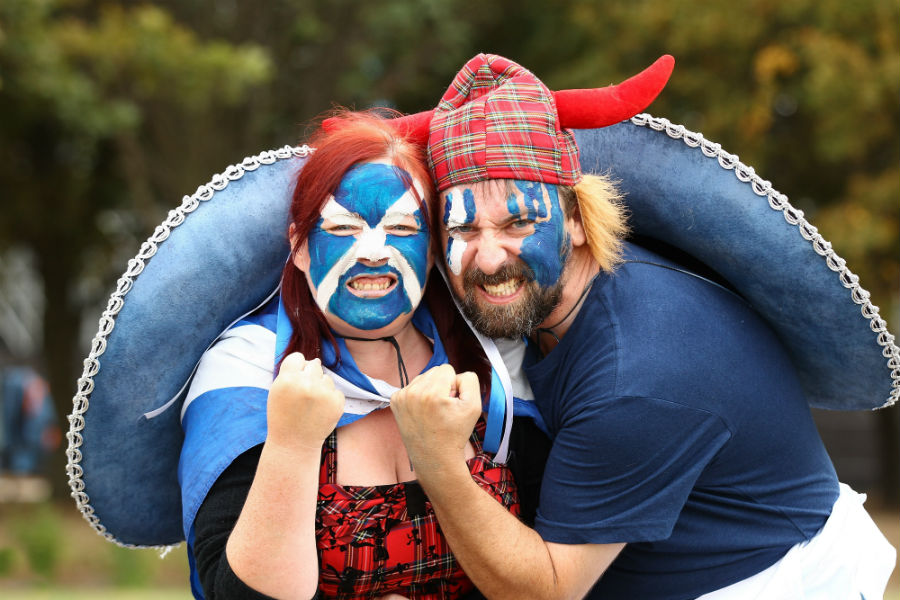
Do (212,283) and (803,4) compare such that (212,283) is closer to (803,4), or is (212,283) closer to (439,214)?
(439,214)

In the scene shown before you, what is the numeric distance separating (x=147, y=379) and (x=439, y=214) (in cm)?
89

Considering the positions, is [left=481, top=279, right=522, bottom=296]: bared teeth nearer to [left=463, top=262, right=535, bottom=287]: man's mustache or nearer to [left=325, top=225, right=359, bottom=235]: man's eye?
[left=463, top=262, right=535, bottom=287]: man's mustache

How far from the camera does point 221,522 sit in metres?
2.38

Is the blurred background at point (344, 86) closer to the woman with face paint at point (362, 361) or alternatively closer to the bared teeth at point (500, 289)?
the woman with face paint at point (362, 361)

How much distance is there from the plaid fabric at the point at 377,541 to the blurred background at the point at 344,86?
18.5 feet

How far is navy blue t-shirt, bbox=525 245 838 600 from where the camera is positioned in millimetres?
2518

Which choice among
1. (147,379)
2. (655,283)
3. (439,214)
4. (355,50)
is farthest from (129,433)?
(355,50)

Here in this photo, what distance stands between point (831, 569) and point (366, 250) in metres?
1.57

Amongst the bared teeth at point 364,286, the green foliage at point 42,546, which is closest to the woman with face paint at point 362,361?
the bared teeth at point 364,286

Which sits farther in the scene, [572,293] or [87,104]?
[87,104]

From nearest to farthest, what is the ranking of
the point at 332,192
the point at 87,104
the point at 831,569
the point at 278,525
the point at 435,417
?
the point at 278,525 → the point at 435,417 → the point at 332,192 → the point at 831,569 → the point at 87,104

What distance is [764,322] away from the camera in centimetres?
284

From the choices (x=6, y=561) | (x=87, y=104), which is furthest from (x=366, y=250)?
(x=6, y=561)

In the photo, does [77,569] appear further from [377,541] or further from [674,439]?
[674,439]
